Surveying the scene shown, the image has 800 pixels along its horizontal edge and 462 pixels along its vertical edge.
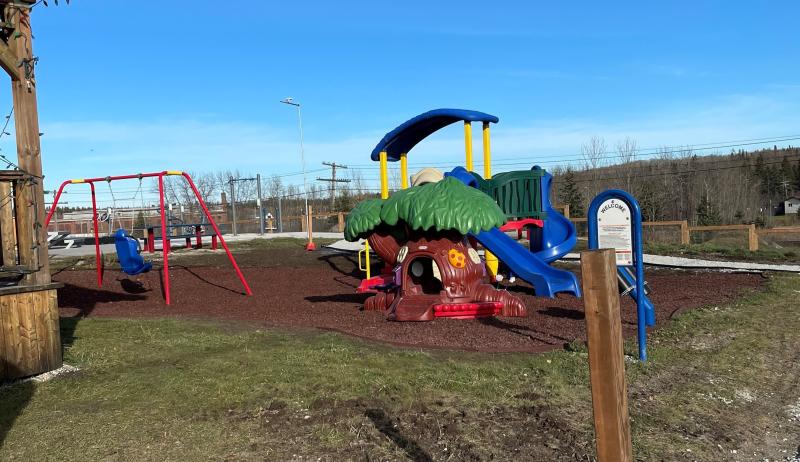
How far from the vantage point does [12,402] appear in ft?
16.7

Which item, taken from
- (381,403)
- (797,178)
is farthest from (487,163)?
(797,178)

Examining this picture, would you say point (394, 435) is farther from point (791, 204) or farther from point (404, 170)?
point (791, 204)

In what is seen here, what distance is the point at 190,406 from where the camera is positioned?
4859 millimetres

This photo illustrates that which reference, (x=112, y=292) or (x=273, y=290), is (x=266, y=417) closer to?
(x=273, y=290)

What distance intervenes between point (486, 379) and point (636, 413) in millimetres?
1337

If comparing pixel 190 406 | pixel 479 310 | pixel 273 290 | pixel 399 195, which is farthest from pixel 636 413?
pixel 273 290

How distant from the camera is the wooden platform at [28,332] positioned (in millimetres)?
5691

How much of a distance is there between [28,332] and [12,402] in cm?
99

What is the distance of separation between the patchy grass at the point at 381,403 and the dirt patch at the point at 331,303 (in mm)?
1094

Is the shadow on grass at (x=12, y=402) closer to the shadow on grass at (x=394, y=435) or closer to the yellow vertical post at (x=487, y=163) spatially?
the shadow on grass at (x=394, y=435)

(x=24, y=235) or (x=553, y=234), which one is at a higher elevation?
(x=24, y=235)

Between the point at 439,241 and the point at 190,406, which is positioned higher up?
the point at 439,241

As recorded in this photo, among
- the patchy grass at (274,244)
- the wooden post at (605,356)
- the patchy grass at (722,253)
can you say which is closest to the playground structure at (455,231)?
the wooden post at (605,356)

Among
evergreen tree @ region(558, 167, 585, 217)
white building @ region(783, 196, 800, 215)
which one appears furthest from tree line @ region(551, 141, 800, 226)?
white building @ region(783, 196, 800, 215)
